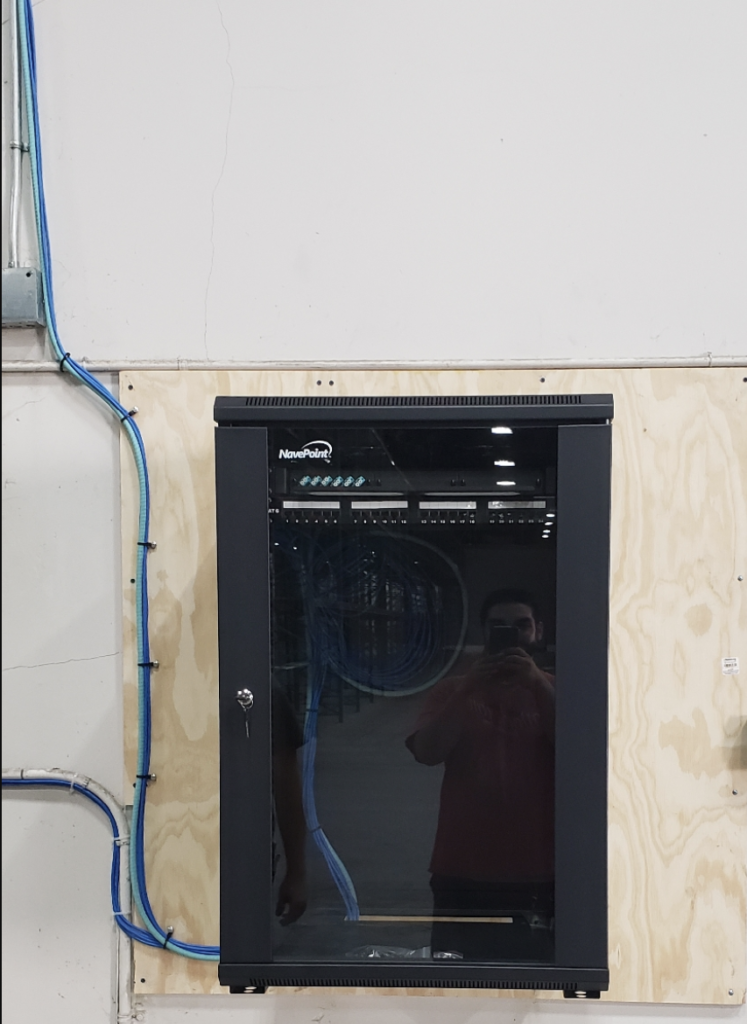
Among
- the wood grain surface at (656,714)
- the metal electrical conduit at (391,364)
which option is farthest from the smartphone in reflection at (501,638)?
the metal electrical conduit at (391,364)

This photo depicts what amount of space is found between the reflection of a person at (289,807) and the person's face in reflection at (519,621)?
13.1 inches

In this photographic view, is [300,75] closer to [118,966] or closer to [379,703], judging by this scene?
[379,703]

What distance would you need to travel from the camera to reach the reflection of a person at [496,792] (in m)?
1.15

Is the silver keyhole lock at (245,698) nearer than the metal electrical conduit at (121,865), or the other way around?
the silver keyhole lock at (245,698)

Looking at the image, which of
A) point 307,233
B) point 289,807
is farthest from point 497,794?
point 307,233

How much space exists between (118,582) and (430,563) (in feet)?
1.95

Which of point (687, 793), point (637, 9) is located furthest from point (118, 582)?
point (637, 9)

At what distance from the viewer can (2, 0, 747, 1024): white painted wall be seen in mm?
1346

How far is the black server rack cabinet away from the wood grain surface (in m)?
0.25

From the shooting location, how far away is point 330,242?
137 centimetres

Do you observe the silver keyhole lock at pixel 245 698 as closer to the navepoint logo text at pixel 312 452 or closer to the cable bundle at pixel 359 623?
the cable bundle at pixel 359 623

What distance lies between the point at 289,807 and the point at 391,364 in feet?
2.50

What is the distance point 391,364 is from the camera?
136 cm

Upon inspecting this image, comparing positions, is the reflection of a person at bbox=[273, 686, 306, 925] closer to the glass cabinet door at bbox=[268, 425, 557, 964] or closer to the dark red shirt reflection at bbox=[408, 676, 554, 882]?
the glass cabinet door at bbox=[268, 425, 557, 964]
